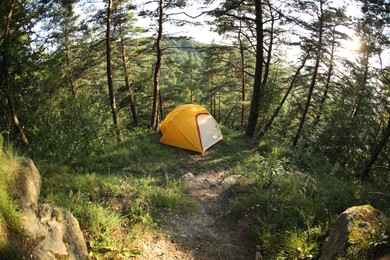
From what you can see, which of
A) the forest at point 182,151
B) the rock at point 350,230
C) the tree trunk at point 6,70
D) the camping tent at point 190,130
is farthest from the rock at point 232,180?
the tree trunk at point 6,70

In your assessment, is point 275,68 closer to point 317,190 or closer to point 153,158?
point 153,158

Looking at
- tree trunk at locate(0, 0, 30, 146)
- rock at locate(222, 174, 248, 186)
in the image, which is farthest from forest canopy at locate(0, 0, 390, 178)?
rock at locate(222, 174, 248, 186)

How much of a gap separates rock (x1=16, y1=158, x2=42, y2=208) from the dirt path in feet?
5.39

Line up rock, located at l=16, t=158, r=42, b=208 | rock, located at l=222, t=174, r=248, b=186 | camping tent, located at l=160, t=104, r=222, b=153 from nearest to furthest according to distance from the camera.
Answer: rock, located at l=16, t=158, r=42, b=208 < rock, located at l=222, t=174, r=248, b=186 < camping tent, located at l=160, t=104, r=222, b=153

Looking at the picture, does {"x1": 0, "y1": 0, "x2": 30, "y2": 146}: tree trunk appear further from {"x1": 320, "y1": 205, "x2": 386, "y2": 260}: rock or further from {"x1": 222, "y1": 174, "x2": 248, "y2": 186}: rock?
{"x1": 320, "y1": 205, "x2": 386, "y2": 260}: rock

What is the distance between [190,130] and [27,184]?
7204 mm

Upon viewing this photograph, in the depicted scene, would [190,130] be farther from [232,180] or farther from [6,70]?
[6,70]

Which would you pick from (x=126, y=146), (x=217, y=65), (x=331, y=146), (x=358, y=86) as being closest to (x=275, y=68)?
(x=217, y=65)

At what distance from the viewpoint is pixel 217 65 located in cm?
2422

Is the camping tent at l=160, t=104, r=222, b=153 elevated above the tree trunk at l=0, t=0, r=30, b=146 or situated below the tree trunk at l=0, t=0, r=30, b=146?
below

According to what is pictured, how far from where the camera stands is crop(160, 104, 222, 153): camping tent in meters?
10.2

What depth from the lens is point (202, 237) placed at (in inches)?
182

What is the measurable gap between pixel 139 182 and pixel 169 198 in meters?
1.09

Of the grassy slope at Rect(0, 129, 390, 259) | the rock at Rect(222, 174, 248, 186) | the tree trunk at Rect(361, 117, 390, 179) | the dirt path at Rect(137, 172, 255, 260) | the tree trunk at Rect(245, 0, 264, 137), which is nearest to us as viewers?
the grassy slope at Rect(0, 129, 390, 259)
